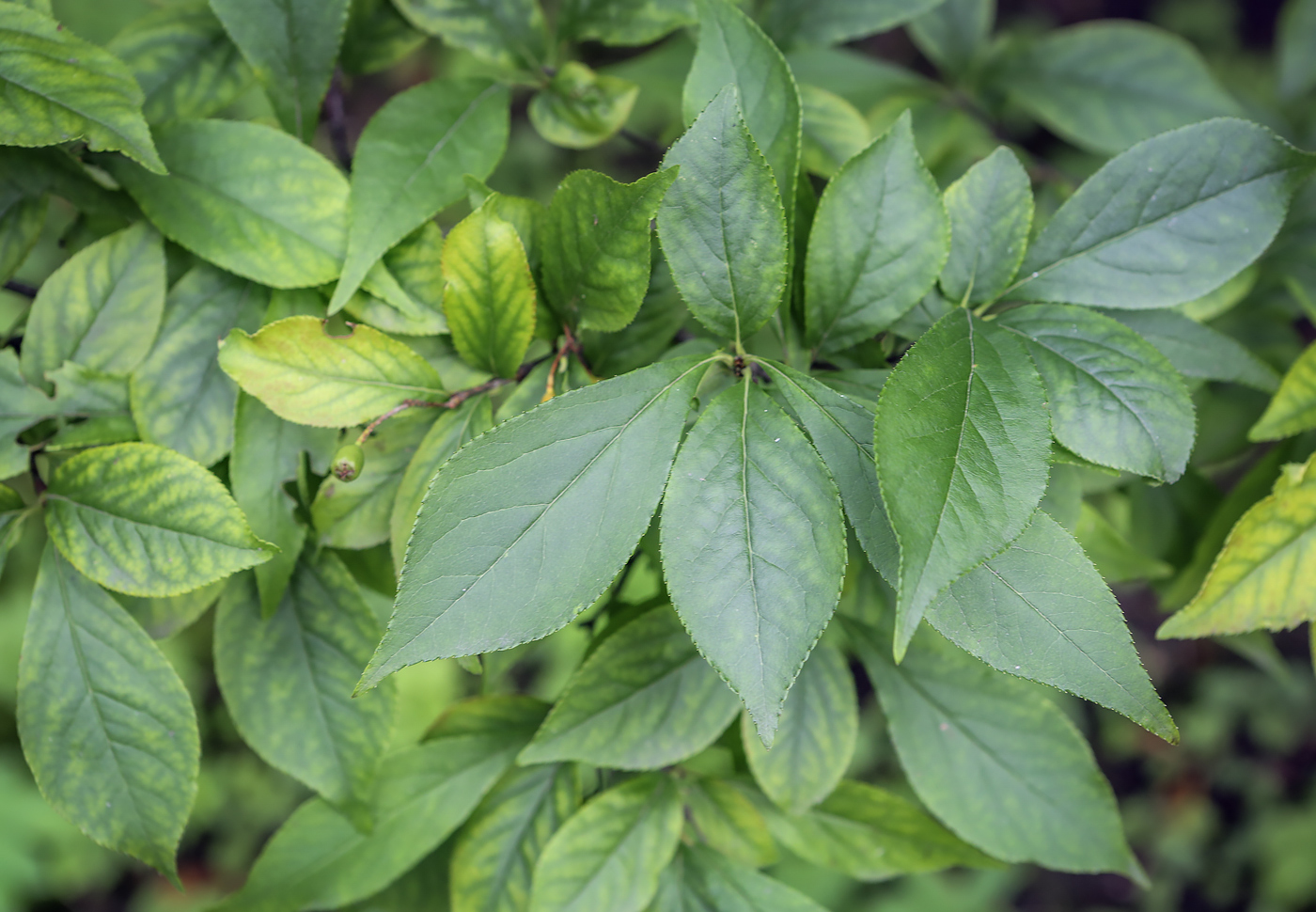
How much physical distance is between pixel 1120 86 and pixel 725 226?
41.5 inches

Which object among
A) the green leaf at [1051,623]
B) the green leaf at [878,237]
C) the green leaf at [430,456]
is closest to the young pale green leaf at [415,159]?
the green leaf at [430,456]

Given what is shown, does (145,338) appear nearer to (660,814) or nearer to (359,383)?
(359,383)

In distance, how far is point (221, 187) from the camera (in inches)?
36.3

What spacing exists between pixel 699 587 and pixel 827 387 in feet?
0.71

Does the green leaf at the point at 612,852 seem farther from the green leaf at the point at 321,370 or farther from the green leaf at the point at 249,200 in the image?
the green leaf at the point at 249,200

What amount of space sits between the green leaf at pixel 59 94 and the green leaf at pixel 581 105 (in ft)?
1.44

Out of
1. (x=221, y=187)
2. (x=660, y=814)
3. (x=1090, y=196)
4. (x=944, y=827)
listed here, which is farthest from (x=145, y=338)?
(x=944, y=827)

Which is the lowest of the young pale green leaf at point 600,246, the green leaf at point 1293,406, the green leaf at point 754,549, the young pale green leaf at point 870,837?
the young pale green leaf at point 870,837

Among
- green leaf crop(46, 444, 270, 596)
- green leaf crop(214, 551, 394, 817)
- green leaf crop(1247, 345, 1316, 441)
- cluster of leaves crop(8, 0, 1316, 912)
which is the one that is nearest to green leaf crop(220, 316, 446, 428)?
cluster of leaves crop(8, 0, 1316, 912)

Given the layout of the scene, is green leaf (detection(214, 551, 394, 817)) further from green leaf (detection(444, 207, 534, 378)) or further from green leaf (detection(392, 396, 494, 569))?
green leaf (detection(444, 207, 534, 378))

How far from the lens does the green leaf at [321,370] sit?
0.82 meters

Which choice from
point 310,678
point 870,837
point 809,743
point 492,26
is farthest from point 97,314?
point 870,837

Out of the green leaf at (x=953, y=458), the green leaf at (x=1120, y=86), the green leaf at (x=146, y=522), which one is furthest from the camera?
the green leaf at (x=1120, y=86)

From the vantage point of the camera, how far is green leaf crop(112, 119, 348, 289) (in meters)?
0.90
